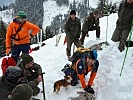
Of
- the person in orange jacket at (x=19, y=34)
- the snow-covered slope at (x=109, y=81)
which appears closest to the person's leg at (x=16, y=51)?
the person in orange jacket at (x=19, y=34)

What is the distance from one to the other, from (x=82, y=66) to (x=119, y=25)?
3141mm

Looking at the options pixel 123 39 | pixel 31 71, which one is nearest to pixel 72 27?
pixel 123 39

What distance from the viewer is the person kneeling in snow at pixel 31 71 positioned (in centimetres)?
782

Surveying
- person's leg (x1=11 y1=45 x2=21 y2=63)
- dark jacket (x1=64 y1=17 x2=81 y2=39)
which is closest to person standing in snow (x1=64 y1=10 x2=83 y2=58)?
dark jacket (x1=64 y1=17 x2=81 y2=39)

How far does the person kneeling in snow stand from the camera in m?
7.82

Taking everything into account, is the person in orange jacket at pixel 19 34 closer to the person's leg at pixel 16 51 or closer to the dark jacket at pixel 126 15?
the person's leg at pixel 16 51

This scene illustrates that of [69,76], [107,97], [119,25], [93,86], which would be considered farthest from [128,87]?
[119,25]

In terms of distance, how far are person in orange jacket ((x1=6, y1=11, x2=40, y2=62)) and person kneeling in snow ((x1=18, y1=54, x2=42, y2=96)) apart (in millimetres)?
1708

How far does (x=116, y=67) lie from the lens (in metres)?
9.70

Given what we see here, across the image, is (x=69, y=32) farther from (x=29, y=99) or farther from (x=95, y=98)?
(x=29, y=99)

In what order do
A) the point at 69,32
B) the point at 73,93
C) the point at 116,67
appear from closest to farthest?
the point at 73,93
the point at 116,67
the point at 69,32

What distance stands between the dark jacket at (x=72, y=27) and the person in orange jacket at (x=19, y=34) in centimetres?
242

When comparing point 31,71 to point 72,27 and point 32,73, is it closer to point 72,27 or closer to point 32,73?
point 32,73

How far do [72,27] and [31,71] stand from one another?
14.6 ft
